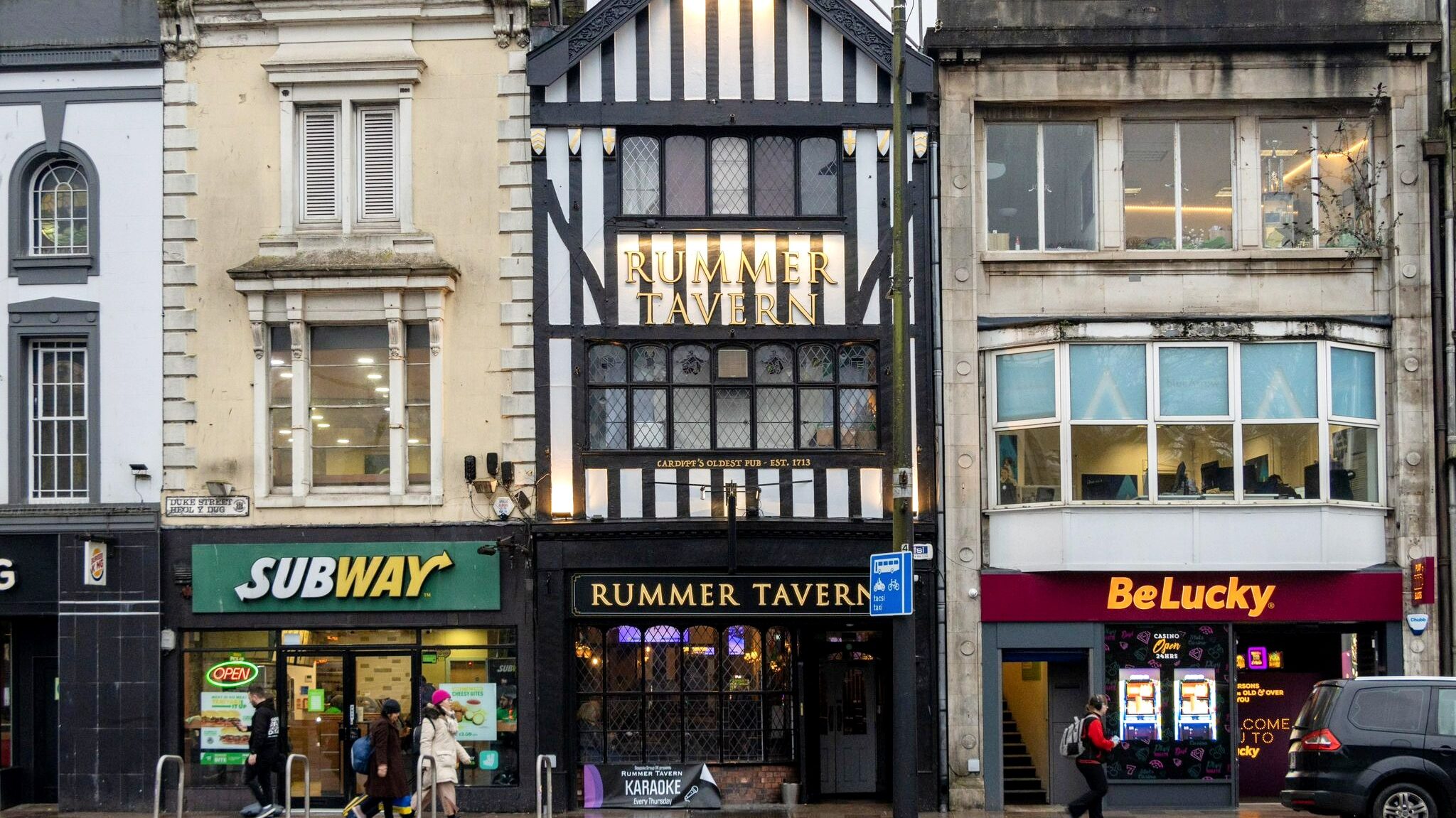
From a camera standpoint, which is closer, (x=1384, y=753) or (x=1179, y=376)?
(x=1384, y=753)

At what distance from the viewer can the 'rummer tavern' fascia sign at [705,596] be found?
64.6 feet

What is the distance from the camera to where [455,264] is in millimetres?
20234

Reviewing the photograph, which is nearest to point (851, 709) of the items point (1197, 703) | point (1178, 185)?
point (1197, 703)

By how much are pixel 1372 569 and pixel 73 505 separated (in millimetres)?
17847

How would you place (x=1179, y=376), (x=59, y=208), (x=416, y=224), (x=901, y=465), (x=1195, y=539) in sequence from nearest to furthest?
(x=901, y=465) → (x=1195, y=539) → (x=1179, y=376) → (x=416, y=224) → (x=59, y=208)

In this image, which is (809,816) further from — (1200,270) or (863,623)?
(1200,270)

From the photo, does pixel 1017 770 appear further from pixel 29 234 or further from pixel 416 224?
pixel 29 234

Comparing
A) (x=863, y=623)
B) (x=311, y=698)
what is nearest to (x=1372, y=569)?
(x=863, y=623)

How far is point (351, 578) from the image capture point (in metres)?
19.8

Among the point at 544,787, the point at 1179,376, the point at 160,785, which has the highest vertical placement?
the point at 1179,376

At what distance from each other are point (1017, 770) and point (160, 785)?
1150cm

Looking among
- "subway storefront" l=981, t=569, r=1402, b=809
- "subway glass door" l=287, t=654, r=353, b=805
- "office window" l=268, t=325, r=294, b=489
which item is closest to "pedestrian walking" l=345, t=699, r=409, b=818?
"subway glass door" l=287, t=654, r=353, b=805

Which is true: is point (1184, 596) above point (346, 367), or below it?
below

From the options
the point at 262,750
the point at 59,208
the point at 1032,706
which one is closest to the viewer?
the point at 262,750
